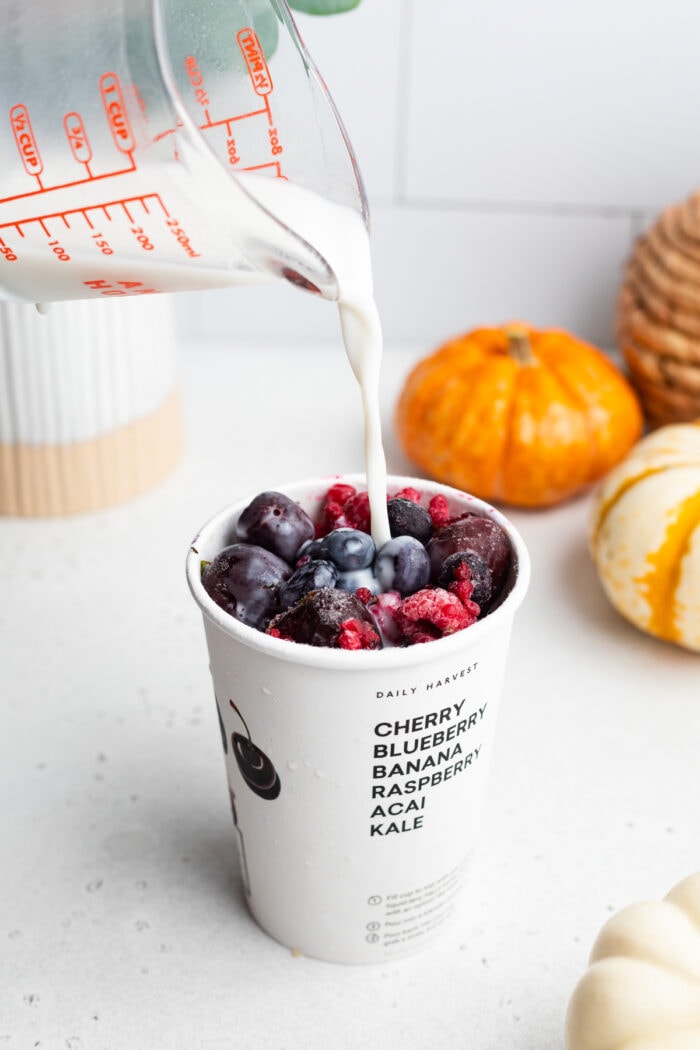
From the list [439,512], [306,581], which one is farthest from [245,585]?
[439,512]

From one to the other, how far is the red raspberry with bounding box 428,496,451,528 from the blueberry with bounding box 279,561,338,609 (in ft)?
0.29

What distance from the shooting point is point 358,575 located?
22.2 inches

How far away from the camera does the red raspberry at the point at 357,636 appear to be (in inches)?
19.6

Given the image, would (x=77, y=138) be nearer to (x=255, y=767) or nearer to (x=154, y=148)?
(x=154, y=148)

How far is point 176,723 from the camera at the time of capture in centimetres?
78

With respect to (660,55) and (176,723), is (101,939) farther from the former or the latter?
(660,55)

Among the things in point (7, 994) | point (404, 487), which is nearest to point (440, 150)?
point (404, 487)

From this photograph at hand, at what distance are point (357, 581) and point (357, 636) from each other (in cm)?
6

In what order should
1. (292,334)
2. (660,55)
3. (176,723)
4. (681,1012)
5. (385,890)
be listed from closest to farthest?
1. (681,1012)
2. (385,890)
3. (176,723)
4. (660,55)
5. (292,334)

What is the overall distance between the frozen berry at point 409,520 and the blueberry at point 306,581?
6cm

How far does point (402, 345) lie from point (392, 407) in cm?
20

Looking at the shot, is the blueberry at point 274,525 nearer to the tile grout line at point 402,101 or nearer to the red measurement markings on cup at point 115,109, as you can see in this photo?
the red measurement markings on cup at point 115,109

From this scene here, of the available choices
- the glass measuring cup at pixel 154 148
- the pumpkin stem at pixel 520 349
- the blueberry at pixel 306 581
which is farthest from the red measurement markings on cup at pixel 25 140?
the pumpkin stem at pixel 520 349

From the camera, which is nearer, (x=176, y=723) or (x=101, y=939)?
(x=101, y=939)
